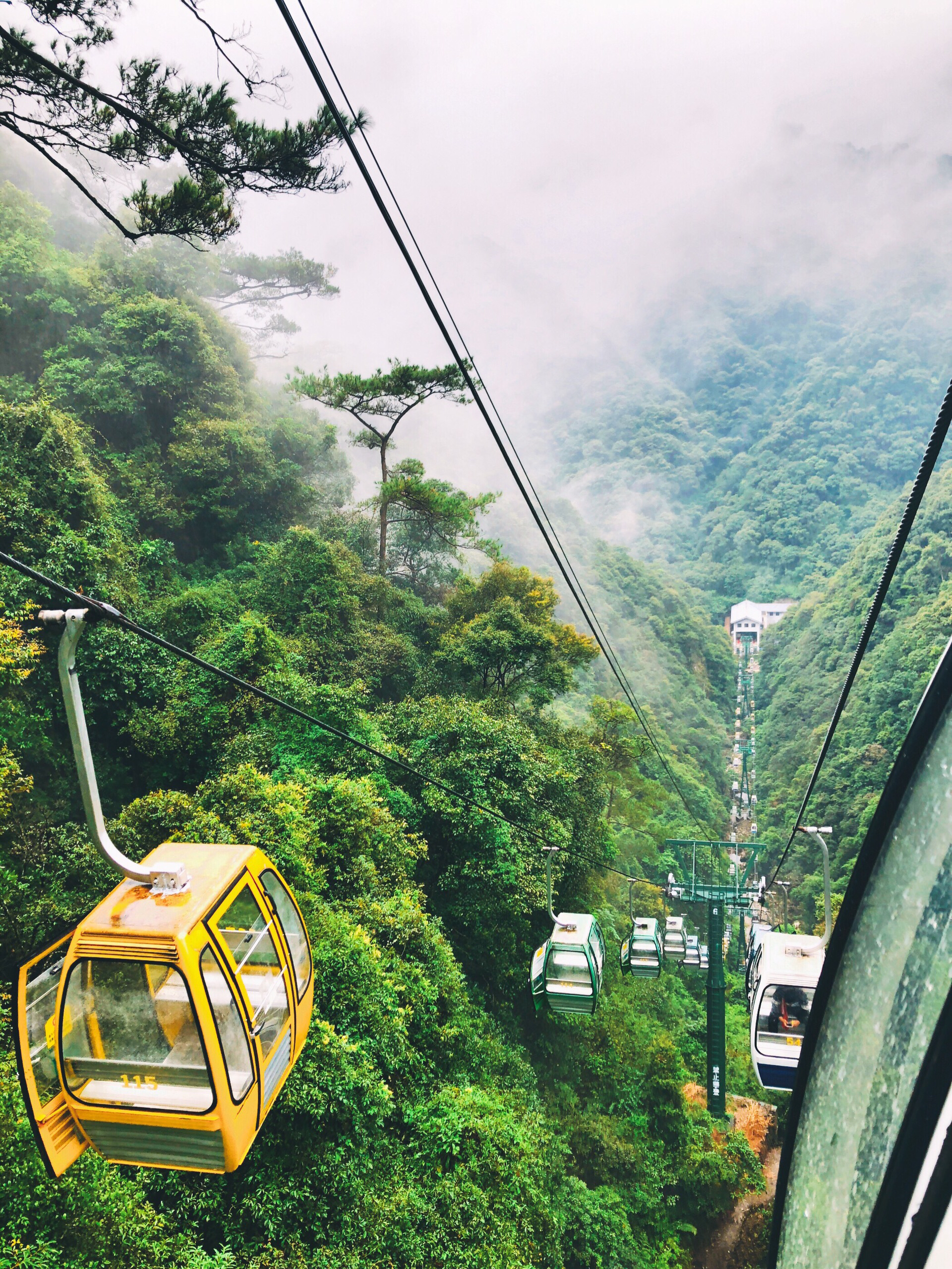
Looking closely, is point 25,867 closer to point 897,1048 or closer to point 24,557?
point 24,557

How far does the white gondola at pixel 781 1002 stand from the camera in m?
7.53

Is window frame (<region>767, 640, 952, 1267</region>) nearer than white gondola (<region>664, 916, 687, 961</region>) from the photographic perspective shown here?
Yes

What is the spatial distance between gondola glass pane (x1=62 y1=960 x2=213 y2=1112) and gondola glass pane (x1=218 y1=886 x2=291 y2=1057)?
1.26 ft

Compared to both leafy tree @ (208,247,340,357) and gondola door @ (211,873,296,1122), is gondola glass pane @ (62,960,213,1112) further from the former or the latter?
leafy tree @ (208,247,340,357)

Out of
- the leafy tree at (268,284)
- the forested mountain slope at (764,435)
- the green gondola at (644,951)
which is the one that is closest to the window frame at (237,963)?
the green gondola at (644,951)

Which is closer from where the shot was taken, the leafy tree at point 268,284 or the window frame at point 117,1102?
the window frame at point 117,1102

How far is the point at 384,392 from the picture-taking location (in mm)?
21500

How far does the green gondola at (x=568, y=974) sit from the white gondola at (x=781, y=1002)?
2.68 m

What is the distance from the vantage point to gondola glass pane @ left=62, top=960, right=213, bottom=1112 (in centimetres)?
354

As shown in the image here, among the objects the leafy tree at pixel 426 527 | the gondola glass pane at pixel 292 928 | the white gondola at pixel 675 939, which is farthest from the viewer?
the leafy tree at pixel 426 527

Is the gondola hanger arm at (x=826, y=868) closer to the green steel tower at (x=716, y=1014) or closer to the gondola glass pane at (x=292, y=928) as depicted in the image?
the gondola glass pane at (x=292, y=928)

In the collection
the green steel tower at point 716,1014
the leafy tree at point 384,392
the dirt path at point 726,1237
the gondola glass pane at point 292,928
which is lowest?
the dirt path at point 726,1237

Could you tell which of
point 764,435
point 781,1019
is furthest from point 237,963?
point 764,435

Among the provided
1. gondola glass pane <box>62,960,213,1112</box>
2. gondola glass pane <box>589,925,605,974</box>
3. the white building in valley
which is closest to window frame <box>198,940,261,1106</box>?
gondola glass pane <box>62,960,213,1112</box>
